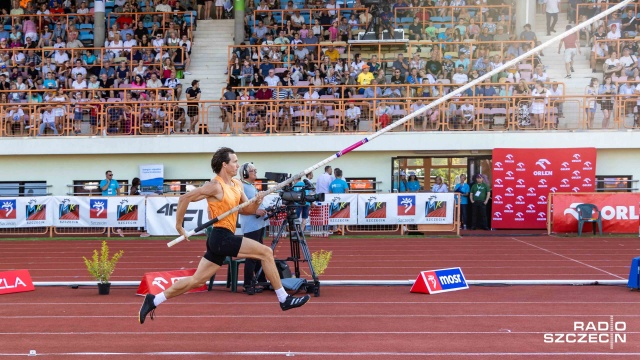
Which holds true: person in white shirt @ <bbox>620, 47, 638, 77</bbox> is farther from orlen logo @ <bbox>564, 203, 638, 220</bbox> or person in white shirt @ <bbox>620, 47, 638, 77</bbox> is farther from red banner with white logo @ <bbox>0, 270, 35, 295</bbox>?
red banner with white logo @ <bbox>0, 270, 35, 295</bbox>

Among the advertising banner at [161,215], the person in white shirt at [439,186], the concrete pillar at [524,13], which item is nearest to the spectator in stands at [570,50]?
the concrete pillar at [524,13]

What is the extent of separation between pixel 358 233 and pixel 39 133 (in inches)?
412

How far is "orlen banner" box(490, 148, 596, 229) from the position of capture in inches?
992

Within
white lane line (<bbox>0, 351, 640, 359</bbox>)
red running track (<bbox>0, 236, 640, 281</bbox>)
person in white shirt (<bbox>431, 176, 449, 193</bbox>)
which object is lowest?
red running track (<bbox>0, 236, 640, 281</bbox>)

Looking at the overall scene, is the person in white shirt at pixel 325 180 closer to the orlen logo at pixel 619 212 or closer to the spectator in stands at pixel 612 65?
the orlen logo at pixel 619 212

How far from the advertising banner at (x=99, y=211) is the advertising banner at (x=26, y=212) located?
0.20m

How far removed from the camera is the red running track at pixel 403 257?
15.5 m

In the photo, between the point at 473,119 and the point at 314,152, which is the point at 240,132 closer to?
the point at 314,152

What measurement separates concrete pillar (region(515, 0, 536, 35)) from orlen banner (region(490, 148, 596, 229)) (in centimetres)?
685

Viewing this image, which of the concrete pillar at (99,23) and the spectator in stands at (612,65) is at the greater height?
the concrete pillar at (99,23)

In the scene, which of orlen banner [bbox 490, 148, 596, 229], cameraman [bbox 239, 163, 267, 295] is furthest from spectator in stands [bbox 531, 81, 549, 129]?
cameraman [bbox 239, 163, 267, 295]

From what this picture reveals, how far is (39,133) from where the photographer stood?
26.9m

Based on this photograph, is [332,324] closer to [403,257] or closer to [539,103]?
[403,257]

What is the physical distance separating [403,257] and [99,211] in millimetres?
9391
